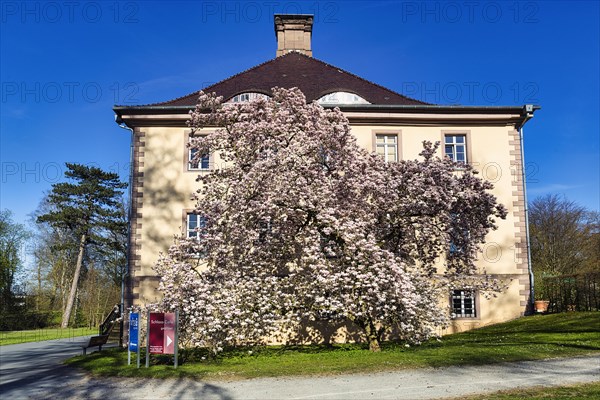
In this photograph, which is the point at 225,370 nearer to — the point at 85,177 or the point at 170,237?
the point at 170,237

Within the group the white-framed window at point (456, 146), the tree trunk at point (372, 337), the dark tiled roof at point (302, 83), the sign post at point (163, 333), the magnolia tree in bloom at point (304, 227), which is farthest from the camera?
the dark tiled roof at point (302, 83)

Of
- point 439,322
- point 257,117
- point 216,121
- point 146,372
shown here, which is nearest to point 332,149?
point 257,117

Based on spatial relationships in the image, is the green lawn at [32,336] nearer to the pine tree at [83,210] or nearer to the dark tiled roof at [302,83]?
the pine tree at [83,210]

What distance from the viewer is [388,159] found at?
2194 cm

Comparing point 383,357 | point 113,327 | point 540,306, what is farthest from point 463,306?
point 113,327

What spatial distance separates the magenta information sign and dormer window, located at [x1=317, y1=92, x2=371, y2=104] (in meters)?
12.3

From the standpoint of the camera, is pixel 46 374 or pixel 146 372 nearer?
pixel 146 372

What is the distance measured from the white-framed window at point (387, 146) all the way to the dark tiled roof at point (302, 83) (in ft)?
5.74

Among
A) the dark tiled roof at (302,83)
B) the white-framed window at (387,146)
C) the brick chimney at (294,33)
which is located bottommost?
the white-framed window at (387,146)

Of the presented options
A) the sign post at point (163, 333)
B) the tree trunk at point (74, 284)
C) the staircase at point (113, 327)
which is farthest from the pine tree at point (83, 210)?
the sign post at point (163, 333)

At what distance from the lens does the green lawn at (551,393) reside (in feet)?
26.0

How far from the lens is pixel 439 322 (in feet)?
48.7

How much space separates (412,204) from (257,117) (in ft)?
16.6

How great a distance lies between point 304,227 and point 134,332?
5.41 metres
